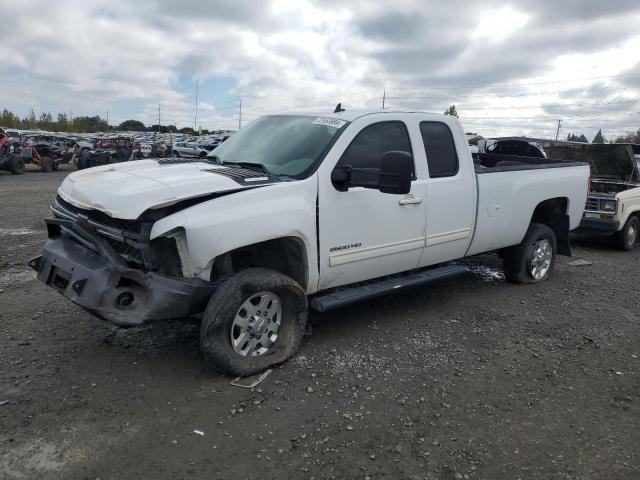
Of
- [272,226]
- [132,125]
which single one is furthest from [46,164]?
[132,125]

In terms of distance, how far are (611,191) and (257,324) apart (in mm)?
8128

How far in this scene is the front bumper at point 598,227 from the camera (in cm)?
848

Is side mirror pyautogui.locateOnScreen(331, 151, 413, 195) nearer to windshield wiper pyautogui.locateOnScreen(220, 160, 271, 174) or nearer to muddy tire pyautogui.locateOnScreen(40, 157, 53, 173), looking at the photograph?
windshield wiper pyautogui.locateOnScreen(220, 160, 271, 174)

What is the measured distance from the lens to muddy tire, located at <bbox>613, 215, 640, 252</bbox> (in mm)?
8742

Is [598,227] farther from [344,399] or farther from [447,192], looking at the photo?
[344,399]

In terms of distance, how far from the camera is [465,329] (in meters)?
4.82

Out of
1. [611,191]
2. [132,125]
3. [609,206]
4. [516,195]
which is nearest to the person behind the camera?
[516,195]

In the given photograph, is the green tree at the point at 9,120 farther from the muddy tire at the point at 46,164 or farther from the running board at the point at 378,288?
the running board at the point at 378,288

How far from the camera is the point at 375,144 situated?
4.44m

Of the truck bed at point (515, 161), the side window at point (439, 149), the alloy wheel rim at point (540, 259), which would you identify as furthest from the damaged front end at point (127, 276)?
the alloy wheel rim at point (540, 259)

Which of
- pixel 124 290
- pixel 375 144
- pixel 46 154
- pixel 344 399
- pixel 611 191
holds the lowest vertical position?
pixel 344 399

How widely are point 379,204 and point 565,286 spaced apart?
340 centimetres

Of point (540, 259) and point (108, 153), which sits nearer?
point (540, 259)

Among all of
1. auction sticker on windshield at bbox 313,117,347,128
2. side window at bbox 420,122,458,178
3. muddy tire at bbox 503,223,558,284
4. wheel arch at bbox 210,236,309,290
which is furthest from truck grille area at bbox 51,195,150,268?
muddy tire at bbox 503,223,558,284
